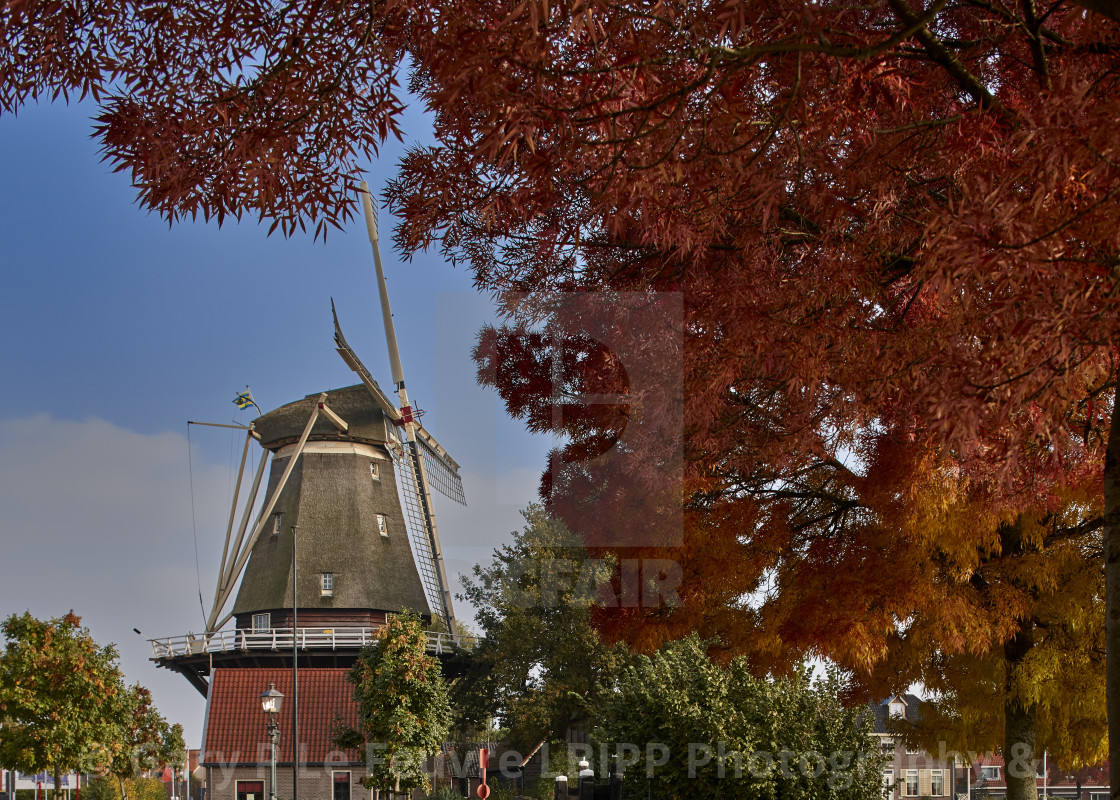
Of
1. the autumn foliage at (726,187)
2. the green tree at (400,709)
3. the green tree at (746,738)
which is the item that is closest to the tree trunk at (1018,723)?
the green tree at (746,738)

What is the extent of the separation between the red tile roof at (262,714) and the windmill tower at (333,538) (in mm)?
697

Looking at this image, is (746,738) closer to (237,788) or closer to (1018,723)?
(1018,723)

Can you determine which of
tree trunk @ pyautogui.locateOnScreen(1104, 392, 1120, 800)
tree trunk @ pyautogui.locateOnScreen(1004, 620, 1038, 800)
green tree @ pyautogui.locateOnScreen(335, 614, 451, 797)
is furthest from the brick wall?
tree trunk @ pyautogui.locateOnScreen(1104, 392, 1120, 800)

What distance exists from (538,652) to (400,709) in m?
8.24

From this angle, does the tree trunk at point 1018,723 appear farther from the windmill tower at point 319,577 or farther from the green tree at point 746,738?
the windmill tower at point 319,577

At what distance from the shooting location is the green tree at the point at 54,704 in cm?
2653

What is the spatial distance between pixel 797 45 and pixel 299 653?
104 feet

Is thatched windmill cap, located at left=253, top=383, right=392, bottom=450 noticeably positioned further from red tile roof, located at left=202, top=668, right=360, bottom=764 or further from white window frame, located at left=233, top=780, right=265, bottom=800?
white window frame, located at left=233, top=780, right=265, bottom=800

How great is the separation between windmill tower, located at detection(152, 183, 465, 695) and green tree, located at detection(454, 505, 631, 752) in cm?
193

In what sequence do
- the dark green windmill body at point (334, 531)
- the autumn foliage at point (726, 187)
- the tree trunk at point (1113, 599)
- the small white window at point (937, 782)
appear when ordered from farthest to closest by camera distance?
the small white window at point (937, 782)
the dark green windmill body at point (334, 531)
the tree trunk at point (1113, 599)
the autumn foliage at point (726, 187)

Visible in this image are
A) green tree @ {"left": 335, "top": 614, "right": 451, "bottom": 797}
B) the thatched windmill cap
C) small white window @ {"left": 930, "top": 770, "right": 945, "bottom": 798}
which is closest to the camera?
green tree @ {"left": 335, "top": 614, "right": 451, "bottom": 797}

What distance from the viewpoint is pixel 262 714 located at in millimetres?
32625

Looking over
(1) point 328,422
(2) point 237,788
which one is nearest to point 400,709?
(2) point 237,788

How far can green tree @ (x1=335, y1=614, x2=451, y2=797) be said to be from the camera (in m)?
26.3
